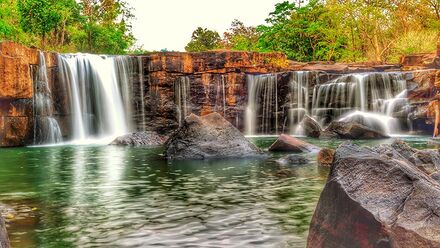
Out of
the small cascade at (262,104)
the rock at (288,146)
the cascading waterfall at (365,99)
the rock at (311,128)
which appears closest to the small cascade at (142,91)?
the small cascade at (262,104)

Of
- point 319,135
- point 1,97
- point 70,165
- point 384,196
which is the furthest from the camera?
point 319,135

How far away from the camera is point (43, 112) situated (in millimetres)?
25859

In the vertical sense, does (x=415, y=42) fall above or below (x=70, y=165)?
above

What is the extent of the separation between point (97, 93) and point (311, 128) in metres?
12.3

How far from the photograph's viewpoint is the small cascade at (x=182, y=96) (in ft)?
102

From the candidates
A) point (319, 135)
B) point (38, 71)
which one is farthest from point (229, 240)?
point (38, 71)

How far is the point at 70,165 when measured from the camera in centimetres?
1519

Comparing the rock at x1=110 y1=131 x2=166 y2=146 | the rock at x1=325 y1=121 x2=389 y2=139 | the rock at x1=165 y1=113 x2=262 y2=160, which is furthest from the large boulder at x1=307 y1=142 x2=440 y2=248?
the rock at x1=325 y1=121 x2=389 y2=139

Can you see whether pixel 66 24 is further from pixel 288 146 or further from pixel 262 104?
pixel 288 146

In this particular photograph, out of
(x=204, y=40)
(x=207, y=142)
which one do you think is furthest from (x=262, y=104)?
(x=204, y=40)

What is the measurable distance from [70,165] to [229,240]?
33.0 ft

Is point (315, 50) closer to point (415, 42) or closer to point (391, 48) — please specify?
point (391, 48)

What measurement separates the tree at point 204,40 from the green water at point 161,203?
53.0 m

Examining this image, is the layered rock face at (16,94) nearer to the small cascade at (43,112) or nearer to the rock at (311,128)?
the small cascade at (43,112)
